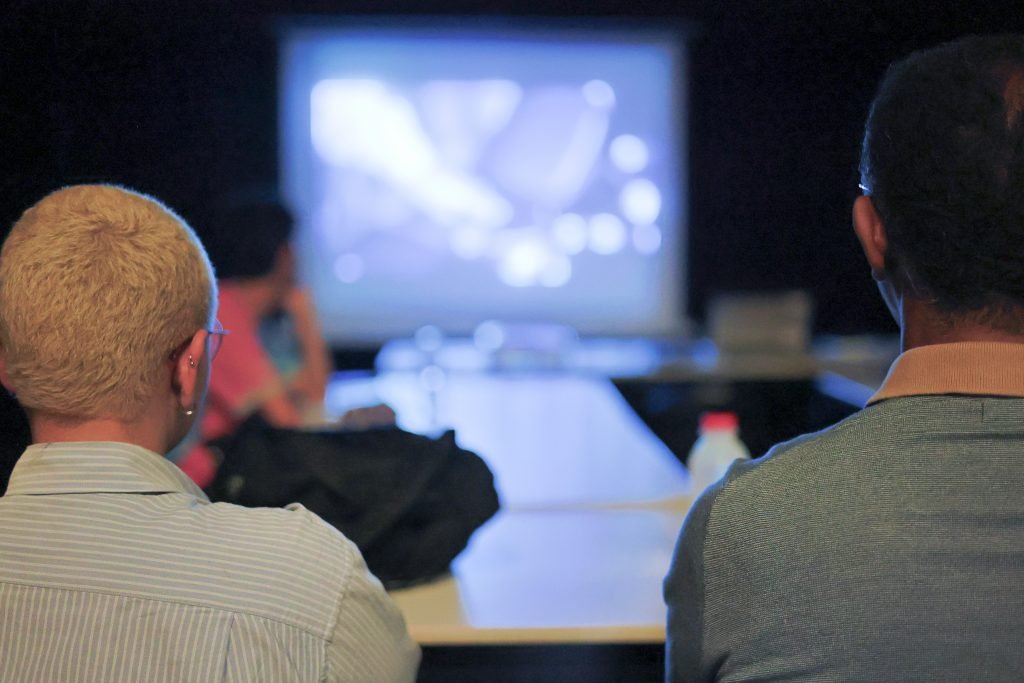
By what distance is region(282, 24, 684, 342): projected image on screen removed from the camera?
4.74 metres

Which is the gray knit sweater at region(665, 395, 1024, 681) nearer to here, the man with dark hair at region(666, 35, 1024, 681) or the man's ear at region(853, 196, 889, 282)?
the man with dark hair at region(666, 35, 1024, 681)

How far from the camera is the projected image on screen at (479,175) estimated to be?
4742 millimetres

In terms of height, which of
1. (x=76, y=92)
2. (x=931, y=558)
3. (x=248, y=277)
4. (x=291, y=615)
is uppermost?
(x=76, y=92)

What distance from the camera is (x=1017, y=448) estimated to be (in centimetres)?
90

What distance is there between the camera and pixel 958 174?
0.89 metres

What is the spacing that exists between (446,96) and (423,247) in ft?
2.33

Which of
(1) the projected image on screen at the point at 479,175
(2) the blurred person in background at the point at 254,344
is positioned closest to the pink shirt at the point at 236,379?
(2) the blurred person in background at the point at 254,344

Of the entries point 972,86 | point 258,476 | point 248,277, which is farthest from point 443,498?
point 248,277

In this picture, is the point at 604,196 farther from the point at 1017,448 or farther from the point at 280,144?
the point at 1017,448

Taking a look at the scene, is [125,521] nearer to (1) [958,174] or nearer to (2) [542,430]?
(1) [958,174]

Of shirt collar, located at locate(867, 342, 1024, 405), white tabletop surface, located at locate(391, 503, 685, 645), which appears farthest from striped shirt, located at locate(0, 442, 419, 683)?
shirt collar, located at locate(867, 342, 1024, 405)

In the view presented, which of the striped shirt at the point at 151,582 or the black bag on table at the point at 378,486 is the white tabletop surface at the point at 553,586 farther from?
the striped shirt at the point at 151,582

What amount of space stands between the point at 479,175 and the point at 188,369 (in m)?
3.85

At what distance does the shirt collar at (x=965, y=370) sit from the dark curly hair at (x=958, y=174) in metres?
0.03
